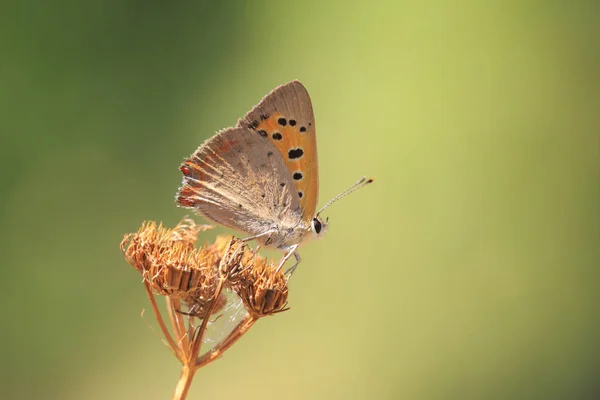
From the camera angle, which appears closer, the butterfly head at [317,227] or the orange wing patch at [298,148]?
the orange wing patch at [298,148]

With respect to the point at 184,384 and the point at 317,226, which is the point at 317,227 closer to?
the point at 317,226

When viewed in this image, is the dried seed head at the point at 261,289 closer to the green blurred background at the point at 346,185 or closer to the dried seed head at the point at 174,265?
the dried seed head at the point at 174,265

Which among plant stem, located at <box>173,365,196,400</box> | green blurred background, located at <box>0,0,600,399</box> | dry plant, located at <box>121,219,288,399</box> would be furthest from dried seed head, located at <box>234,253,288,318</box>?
green blurred background, located at <box>0,0,600,399</box>

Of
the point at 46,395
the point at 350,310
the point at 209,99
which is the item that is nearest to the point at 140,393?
the point at 46,395

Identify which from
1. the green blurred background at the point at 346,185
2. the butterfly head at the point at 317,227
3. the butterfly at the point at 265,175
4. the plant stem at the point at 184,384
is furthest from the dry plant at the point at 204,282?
the green blurred background at the point at 346,185

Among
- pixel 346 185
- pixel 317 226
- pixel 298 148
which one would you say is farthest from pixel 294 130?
pixel 346 185

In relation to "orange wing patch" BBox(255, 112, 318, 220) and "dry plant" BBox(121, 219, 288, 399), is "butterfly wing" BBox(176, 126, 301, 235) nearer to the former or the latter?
"orange wing patch" BBox(255, 112, 318, 220)
